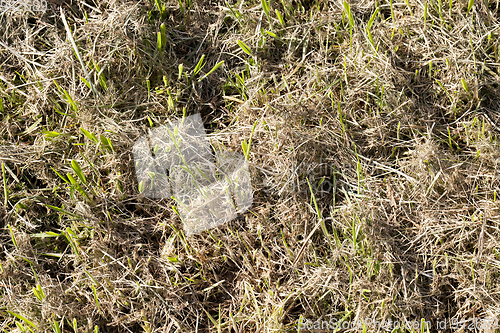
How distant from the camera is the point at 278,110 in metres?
1.97

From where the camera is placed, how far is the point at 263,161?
1.96 m

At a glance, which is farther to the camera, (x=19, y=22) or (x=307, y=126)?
(x=19, y=22)

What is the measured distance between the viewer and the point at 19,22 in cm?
223

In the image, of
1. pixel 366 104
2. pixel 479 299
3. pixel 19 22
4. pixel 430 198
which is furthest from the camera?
pixel 19 22

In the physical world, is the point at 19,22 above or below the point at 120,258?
above

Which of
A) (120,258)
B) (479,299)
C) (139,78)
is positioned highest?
(139,78)

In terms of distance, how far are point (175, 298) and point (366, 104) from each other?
122cm

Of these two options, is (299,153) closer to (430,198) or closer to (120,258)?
(430,198)

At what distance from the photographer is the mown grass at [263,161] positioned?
1.82m

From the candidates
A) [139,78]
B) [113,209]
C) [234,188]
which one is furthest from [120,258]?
[139,78]

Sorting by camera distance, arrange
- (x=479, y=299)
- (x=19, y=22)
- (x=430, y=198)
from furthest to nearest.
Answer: (x=19, y=22), (x=430, y=198), (x=479, y=299)

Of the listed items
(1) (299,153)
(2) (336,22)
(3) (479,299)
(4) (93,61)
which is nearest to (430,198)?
(3) (479,299)

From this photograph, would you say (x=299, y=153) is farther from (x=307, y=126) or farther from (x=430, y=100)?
(x=430, y=100)

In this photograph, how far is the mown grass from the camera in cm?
182
